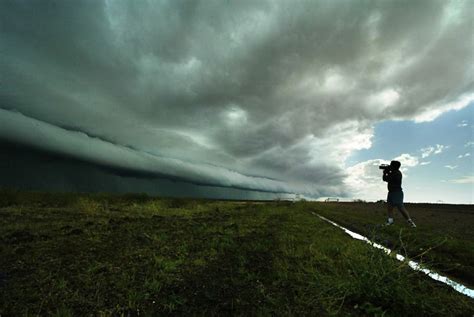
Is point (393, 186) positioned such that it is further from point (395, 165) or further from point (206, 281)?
point (206, 281)

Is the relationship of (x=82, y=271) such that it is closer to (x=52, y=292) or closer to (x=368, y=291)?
(x=52, y=292)

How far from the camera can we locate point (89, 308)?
3.07 meters

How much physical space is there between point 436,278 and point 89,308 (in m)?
5.53

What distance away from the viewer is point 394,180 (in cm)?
1164

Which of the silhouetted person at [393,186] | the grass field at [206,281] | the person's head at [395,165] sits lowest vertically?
the grass field at [206,281]

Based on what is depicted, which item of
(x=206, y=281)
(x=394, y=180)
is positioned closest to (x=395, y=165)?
(x=394, y=180)

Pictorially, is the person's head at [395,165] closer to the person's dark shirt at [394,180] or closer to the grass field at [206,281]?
the person's dark shirt at [394,180]

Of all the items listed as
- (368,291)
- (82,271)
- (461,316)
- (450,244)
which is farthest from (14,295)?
(450,244)

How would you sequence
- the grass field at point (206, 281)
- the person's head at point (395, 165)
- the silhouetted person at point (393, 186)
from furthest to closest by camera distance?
1. the person's head at point (395, 165)
2. the silhouetted person at point (393, 186)
3. the grass field at point (206, 281)

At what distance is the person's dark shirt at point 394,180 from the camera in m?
11.5

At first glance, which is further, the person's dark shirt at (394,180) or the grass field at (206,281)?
the person's dark shirt at (394,180)

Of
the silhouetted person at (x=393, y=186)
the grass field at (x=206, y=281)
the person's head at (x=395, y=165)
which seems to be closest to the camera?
the grass field at (x=206, y=281)

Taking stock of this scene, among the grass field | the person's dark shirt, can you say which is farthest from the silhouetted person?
the grass field

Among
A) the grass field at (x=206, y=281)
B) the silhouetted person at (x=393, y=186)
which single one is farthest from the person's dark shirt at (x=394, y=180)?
the grass field at (x=206, y=281)
